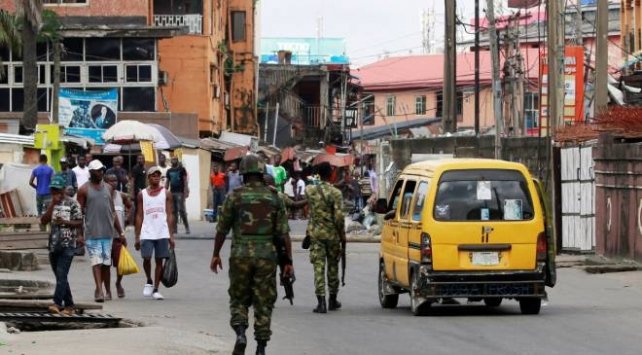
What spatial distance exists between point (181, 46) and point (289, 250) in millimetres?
49149

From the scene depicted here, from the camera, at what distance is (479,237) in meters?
17.9

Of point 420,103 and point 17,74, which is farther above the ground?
point 420,103

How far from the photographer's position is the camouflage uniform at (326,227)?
19.0 m

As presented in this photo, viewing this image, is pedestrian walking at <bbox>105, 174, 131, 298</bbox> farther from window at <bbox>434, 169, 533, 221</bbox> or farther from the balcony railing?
the balcony railing

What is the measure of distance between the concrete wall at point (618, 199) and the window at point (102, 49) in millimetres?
31274

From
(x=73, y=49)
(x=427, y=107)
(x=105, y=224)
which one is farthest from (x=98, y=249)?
(x=427, y=107)

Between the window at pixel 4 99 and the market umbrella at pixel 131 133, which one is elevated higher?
the window at pixel 4 99

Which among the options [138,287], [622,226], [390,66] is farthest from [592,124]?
[390,66]

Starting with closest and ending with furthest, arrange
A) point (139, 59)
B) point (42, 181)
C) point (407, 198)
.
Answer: point (407, 198)
point (42, 181)
point (139, 59)

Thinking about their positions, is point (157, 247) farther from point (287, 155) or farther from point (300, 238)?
point (287, 155)

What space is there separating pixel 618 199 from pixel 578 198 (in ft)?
8.92

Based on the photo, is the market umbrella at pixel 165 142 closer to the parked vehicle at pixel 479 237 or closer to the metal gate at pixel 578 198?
the metal gate at pixel 578 198

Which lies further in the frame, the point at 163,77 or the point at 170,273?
the point at 163,77

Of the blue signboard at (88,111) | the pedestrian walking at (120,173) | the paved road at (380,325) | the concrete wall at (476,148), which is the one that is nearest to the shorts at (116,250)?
the paved road at (380,325)
